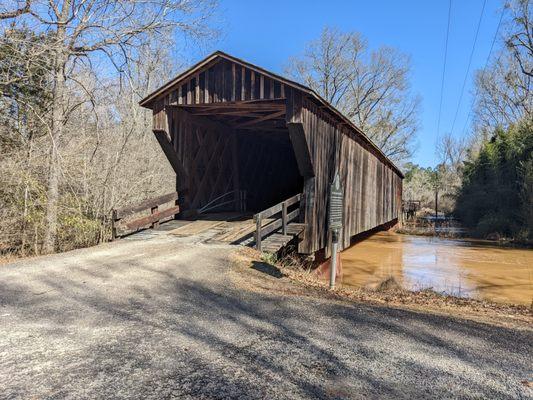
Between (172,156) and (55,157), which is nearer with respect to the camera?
(55,157)

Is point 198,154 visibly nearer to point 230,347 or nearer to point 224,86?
point 224,86

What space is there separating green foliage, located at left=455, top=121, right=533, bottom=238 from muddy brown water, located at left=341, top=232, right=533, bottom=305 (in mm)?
2311

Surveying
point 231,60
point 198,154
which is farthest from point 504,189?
point 231,60

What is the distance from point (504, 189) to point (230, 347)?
22334 mm

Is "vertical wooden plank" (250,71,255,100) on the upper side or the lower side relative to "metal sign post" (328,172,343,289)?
upper

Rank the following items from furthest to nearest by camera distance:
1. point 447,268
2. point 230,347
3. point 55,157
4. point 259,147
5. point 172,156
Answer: point 259,147, point 447,268, point 172,156, point 55,157, point 230,347

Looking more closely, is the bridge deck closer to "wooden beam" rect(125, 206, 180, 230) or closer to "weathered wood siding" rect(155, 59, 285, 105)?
"wooden beam" rect(125, 206, 180, 230)

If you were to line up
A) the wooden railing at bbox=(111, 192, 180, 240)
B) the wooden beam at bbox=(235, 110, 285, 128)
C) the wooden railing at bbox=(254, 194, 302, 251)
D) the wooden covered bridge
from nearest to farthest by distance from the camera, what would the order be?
the wooden railing at bbox=(254, 194, 302, 251) → the wooden covered bridge → the wooden railing at bbox=(111, 192, 180, 240) → the wooden beam at bbox=(235, 110, 285, 128)

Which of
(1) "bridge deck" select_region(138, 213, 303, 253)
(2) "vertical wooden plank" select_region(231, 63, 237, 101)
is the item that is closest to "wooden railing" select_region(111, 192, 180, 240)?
(1) "bridge deck" select_region(138, 213, 303, 253)

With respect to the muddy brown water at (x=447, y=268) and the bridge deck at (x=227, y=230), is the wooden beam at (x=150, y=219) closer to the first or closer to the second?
the bridge deck at (x=227, y=230)

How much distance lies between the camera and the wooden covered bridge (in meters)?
8.71

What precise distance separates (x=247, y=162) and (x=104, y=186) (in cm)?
569

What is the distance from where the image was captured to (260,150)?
15.4 meters

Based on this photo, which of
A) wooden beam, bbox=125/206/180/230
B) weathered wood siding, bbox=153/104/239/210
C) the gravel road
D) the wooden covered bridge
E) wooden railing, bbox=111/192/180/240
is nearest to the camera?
the gravel road
